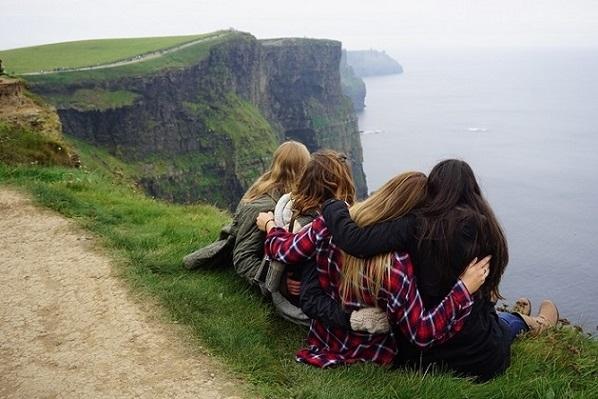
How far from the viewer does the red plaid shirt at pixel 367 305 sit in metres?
5.09

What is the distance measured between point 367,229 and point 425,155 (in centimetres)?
14104

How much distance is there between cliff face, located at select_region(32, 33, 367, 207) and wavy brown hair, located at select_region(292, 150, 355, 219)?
174ft

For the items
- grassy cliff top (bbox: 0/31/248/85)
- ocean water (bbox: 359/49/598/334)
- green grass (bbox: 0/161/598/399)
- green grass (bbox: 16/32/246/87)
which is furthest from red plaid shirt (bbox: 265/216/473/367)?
grassy cliff top (bbox: 0/31/248/85)

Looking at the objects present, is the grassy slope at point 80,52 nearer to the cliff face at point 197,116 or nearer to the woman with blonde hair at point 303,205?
the cliff face at point 197,116

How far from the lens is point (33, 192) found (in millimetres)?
11883

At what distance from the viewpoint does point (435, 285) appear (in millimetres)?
5188

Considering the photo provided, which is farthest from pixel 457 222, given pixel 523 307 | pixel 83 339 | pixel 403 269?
pixel 83 339

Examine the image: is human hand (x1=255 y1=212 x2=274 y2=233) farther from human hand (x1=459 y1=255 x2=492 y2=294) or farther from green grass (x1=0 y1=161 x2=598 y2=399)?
human hand (x1=459 y1=255 x2=492 y2=294)

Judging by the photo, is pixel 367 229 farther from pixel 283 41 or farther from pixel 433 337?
pixel 283 41

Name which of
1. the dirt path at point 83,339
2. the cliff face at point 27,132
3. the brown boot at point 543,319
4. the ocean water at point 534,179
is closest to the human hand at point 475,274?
the ocean water at point 534,179

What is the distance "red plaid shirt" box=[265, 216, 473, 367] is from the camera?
16.7 ft

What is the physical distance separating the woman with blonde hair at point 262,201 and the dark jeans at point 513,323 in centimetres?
287

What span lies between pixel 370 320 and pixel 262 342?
1508 mm

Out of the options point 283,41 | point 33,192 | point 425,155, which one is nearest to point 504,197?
point 425,155
